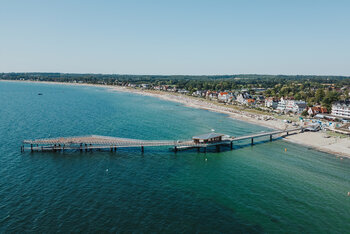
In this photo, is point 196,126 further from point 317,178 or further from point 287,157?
point 317,178

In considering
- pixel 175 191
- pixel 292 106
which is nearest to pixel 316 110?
pixel 292 106

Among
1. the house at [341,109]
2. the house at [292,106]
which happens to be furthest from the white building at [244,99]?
the house at [341,109]

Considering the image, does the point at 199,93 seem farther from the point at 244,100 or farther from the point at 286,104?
the point at 286,104

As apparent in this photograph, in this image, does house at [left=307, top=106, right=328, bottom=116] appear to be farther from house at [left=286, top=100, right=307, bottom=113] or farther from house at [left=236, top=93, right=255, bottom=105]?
house at [left=236, top=93, right=255, bottom=105]

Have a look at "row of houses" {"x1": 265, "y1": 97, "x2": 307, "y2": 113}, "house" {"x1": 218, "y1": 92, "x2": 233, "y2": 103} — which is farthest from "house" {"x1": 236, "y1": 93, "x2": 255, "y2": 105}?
"row of houses" {"x1": 265, "y1": 97, "x2": 307, "y2": 113}

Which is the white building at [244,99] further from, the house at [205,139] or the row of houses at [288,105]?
the house at [205,139]

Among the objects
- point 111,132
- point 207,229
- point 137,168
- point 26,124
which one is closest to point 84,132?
point 111,132
